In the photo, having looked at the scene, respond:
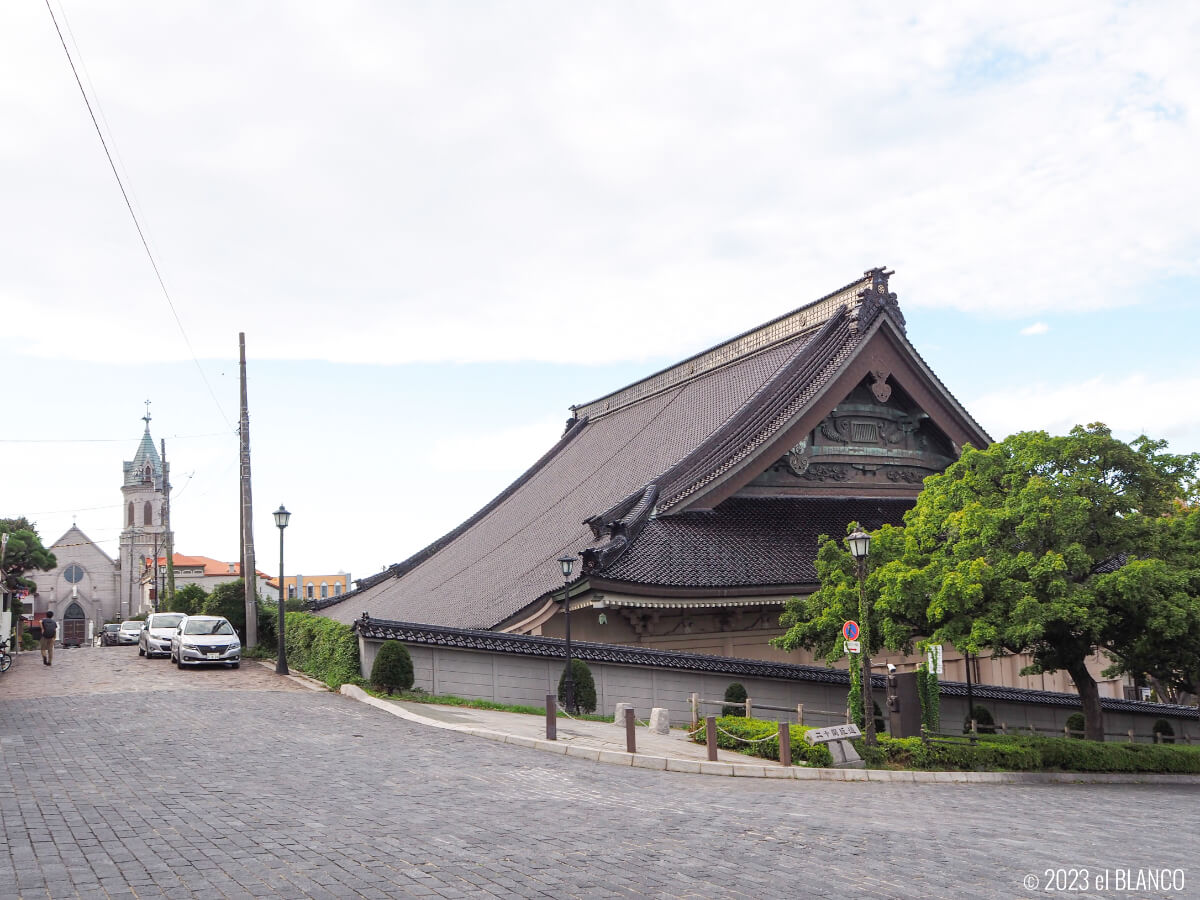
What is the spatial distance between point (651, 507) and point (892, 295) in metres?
10.4

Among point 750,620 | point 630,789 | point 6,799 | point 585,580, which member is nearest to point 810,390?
point 750,620

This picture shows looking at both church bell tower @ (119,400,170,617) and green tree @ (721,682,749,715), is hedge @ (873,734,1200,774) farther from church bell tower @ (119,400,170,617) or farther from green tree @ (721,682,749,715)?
church bell tower @ (119,400,170,617)

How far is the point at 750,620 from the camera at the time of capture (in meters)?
25.2

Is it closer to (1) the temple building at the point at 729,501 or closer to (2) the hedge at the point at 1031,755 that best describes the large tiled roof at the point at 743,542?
(1) the temple building at the point at 729,501

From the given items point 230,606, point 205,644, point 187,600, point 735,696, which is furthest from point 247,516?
point 735,696

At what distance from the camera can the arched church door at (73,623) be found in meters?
99.9

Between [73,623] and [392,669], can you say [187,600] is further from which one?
[73,623]

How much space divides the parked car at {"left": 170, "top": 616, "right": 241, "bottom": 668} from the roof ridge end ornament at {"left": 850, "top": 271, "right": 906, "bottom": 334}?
19214mm

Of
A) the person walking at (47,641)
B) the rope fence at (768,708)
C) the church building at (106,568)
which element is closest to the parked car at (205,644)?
the person walking at (47,641)

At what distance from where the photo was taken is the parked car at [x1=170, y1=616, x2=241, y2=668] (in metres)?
26.4

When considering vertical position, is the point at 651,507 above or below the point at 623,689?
above

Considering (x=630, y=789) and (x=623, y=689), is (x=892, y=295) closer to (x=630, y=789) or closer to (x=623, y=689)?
(x=623, y=689)

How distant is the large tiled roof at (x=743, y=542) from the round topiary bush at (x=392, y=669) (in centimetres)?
463

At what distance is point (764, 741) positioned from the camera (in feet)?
56.7
